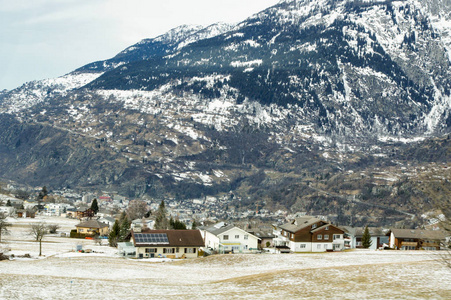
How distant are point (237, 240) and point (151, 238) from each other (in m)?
18.4

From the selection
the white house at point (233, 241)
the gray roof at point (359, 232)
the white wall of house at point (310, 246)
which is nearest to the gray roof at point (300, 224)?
the white wall of house at point (310, 246)

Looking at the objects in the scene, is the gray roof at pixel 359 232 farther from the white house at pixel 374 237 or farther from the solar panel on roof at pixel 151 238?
the solar panel on roof at pixel 151 238

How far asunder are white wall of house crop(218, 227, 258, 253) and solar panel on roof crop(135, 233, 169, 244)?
11820mm

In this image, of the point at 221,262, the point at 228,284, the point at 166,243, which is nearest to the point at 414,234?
the point at 166,243

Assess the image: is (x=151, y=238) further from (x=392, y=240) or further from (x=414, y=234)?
(x=414, y=234)

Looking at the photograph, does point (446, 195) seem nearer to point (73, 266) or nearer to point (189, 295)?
point (189, 295)

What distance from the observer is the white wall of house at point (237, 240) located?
310ft

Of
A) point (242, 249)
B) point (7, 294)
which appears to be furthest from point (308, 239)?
point (7, 294)

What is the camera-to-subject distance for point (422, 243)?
108 meters

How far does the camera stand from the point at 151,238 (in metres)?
88.4

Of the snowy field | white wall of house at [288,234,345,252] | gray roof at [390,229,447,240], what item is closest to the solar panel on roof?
white wall of house at [288,234,345,252]

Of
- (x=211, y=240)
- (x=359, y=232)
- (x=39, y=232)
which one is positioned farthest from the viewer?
(x=359, y=232)

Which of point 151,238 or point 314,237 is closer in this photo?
point 151,238

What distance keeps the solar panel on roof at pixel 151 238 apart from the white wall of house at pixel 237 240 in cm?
1182
